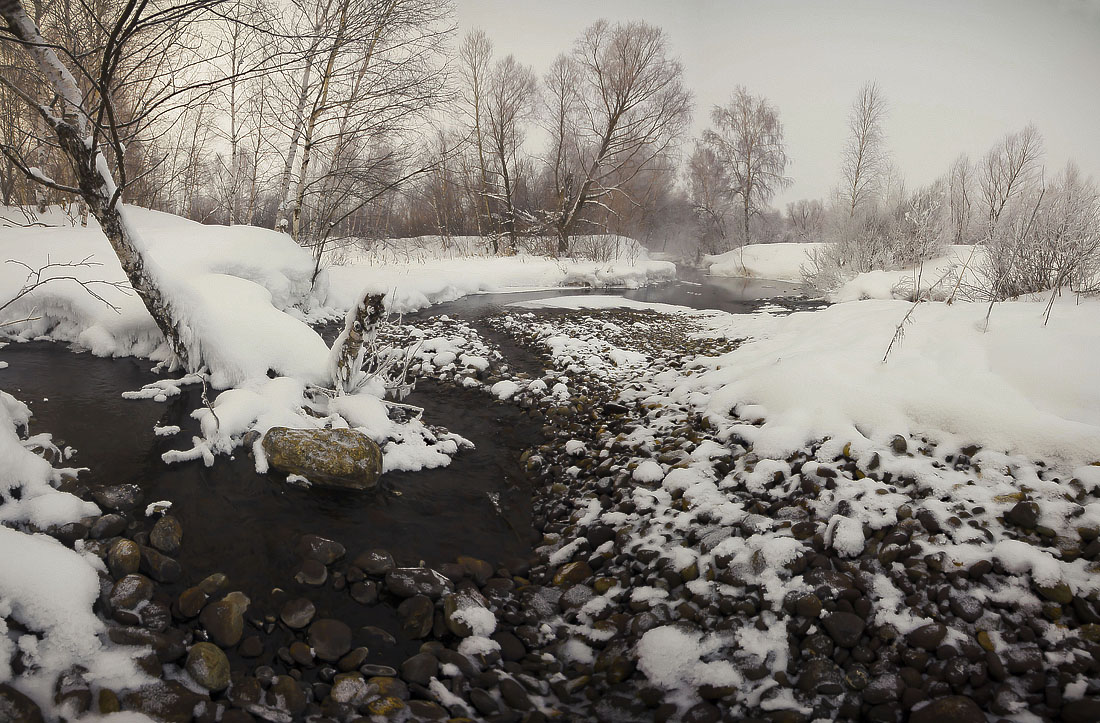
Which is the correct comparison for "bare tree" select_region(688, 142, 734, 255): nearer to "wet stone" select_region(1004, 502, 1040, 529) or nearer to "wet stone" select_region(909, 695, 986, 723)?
"wet stone" select_region(1004, 502, 1040, 529)

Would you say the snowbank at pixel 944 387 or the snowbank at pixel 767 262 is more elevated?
the snowbank at pixel 767 262

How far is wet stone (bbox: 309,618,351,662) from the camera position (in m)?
2.02

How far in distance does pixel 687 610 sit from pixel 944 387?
2.49 meters

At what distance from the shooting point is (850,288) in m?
13.6

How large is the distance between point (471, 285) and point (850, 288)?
36.6ft

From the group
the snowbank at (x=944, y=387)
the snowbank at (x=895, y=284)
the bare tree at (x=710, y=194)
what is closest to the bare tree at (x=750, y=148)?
the bare tree at (x=710, y=194)

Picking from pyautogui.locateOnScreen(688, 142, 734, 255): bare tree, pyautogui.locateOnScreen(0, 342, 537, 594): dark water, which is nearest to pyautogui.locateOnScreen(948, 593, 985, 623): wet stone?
pyautogui.locateOnScreen(0, 342, 537, 594): dark water

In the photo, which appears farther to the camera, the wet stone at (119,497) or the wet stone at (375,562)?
the wet stone at (119,497)

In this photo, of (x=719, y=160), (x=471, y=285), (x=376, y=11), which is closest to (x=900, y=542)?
(x=376, y=11)

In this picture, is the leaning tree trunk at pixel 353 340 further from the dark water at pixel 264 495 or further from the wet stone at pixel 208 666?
the wet stone at pixel 208 666

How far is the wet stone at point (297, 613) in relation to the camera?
2158 millimetres

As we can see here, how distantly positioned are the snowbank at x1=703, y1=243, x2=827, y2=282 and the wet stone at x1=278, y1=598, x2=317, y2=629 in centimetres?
2515

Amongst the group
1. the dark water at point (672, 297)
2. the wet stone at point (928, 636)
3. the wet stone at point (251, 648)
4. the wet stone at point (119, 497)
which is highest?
the dark water at point (672, 297)

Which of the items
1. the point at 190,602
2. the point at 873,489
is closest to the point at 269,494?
the point at 190,602
